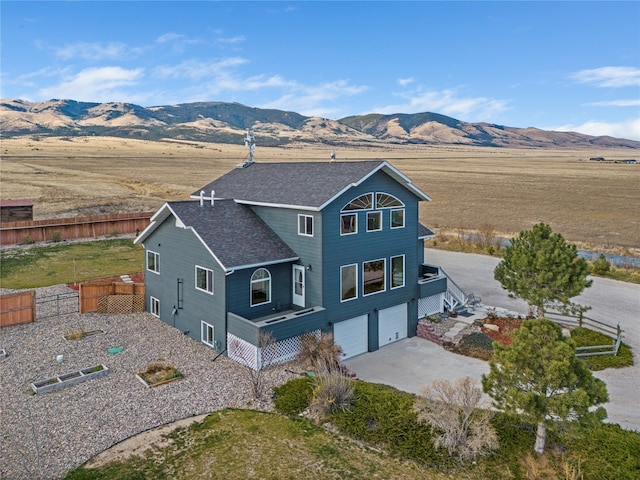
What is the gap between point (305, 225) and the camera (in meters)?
18.4

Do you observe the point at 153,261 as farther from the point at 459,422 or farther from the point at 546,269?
the point at 546,269

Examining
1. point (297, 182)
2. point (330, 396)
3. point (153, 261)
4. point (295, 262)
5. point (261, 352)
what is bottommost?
point (330, 396)

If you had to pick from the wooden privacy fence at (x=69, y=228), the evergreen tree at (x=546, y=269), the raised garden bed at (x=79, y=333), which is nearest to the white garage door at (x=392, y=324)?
the evergreen tree at (x=546, y=269)

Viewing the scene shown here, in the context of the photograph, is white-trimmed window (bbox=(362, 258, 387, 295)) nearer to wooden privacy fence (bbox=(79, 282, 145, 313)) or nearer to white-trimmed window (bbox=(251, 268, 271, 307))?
white-trimmed window (bbox=(251, 268, 271, 307))

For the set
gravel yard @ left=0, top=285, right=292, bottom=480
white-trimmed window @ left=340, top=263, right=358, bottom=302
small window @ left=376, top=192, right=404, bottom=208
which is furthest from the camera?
small window @ left=376, top=192, right=404, bottom=208

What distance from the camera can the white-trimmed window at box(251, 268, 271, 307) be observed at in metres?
17.8

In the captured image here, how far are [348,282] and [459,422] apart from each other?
307 inches

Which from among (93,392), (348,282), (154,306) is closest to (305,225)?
(348,282)

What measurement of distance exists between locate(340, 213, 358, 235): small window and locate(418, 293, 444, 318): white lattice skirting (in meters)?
→ 5.31

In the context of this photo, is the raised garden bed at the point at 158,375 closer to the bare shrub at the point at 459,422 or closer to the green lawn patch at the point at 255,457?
the green lawn patch at the point at 255,457

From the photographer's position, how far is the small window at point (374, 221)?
1922 centimetres

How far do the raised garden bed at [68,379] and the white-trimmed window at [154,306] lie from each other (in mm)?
5554

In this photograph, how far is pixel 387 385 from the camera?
15930mm

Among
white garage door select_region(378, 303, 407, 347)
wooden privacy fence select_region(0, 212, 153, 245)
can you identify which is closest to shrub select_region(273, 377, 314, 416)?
white garage door select_region(378, 303, 407, 347)
